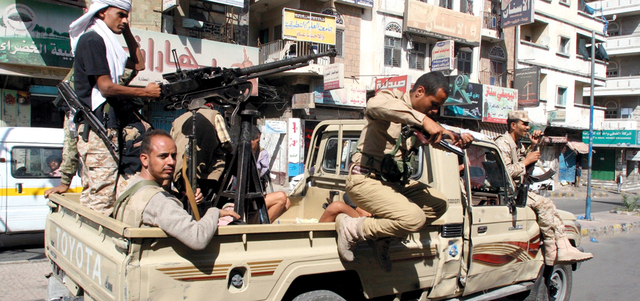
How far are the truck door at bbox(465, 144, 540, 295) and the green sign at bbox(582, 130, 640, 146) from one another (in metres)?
26.5

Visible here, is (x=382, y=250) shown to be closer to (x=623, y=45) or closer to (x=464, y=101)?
(x=464, y=101)

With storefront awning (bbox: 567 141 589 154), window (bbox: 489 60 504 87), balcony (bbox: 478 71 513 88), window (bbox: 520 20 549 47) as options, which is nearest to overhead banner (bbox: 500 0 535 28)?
window (bbox: 489 60 504 87)

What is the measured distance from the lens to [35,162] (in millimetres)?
7215

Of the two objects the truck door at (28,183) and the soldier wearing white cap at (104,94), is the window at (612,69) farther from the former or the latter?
the soldier wearing white cap at (104,94)

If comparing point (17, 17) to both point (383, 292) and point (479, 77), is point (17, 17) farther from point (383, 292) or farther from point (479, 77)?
point (479, 77)

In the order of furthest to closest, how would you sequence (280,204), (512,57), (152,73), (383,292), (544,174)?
(512,57), (152,73), (544,174), (280,204), (383,292)

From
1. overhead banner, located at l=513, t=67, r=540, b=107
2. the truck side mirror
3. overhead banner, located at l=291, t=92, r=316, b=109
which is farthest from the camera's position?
overhead banner, located at l=513, t=67, r=540, b=107

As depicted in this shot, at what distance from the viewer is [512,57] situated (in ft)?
78.0

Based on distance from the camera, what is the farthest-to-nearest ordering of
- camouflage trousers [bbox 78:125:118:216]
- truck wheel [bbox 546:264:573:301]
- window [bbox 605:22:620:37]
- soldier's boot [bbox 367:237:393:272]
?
window [bbox 605:22:620:37], truck wheel [bbox 546:264:573:301], camouflage trousers [bbox 78:125:118:216], soldier's boot [bbox 367:237:393:272]

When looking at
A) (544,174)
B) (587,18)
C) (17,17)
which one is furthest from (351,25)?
(587,18)

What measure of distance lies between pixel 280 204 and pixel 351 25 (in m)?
14.1

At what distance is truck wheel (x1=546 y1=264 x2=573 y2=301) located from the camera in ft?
16.0

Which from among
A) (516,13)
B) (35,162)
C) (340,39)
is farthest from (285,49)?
(516,13)

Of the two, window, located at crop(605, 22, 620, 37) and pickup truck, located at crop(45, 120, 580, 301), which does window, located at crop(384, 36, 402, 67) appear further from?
window, located at crop(605, 22, 620, 37)
